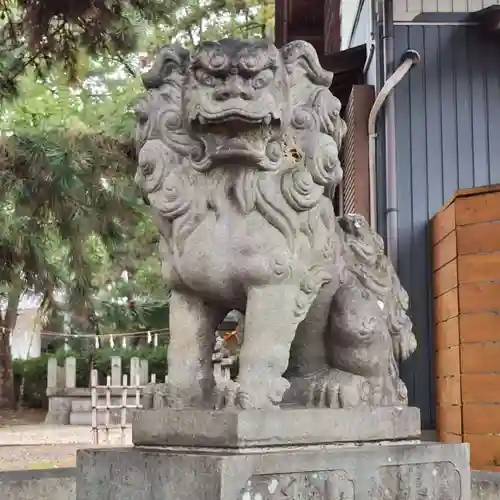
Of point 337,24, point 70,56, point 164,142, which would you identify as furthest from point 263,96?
point 337,24

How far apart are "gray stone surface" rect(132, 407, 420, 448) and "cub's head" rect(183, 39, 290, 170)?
1.97 feet

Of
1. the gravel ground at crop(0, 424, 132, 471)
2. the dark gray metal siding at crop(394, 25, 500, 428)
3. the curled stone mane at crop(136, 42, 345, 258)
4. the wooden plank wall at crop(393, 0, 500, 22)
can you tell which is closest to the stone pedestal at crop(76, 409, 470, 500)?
the curled stone mane at crop(136, 42, 345, 258)

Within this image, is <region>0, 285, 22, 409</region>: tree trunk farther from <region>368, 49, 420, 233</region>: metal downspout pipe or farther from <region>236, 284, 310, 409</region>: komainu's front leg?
<region>236, 284, 310, 409</region>: komainu's front leg

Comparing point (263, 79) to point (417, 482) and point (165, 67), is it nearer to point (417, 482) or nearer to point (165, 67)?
point (165, 67)

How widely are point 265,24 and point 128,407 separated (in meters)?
5.97

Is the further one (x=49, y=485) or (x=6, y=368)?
(x=6, y=368)

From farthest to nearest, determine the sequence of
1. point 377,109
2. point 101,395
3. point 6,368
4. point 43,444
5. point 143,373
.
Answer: point 6,368 → point 143,373 → point 101,395 → point 43,444 → point 377,109

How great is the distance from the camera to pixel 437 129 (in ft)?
18.5

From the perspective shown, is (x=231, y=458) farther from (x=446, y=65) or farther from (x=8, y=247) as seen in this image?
(x=8, y=247)

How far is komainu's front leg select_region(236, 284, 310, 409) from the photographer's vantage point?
1885 millimetres

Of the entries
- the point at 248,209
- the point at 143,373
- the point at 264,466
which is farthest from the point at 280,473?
the point at 143,373

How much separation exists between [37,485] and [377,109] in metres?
3.68

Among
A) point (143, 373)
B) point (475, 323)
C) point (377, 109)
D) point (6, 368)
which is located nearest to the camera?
point (475, 323)

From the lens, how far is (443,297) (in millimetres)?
5020
